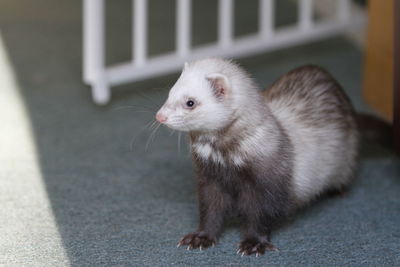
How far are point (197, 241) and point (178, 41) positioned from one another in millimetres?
1081

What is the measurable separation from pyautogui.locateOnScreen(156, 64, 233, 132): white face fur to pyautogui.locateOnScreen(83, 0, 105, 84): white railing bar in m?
0.93

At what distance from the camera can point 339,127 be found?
1.87m

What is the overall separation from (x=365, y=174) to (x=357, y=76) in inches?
30.7

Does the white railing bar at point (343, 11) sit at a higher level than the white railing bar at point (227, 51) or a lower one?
higher

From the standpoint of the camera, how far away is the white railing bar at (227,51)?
8.38 feet

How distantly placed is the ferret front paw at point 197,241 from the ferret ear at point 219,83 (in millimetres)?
345

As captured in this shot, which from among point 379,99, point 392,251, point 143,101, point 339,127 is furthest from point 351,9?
point 392,251

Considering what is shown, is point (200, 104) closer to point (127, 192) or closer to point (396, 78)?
point (127, 192)

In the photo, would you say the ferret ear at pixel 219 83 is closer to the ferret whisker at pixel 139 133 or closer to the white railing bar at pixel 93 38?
the ferret whisker at pixel 139 133

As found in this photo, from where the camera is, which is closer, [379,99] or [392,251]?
[392,251]

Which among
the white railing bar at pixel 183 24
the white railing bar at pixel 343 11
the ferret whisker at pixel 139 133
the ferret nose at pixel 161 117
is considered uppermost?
the ferret nose at pixel 161 117

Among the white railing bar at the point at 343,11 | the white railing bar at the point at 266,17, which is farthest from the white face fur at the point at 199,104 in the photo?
the white railing bar at the point at 343,11

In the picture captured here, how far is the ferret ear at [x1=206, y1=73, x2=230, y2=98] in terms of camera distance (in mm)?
1532

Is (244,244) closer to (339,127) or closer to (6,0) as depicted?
→ (339,127)
